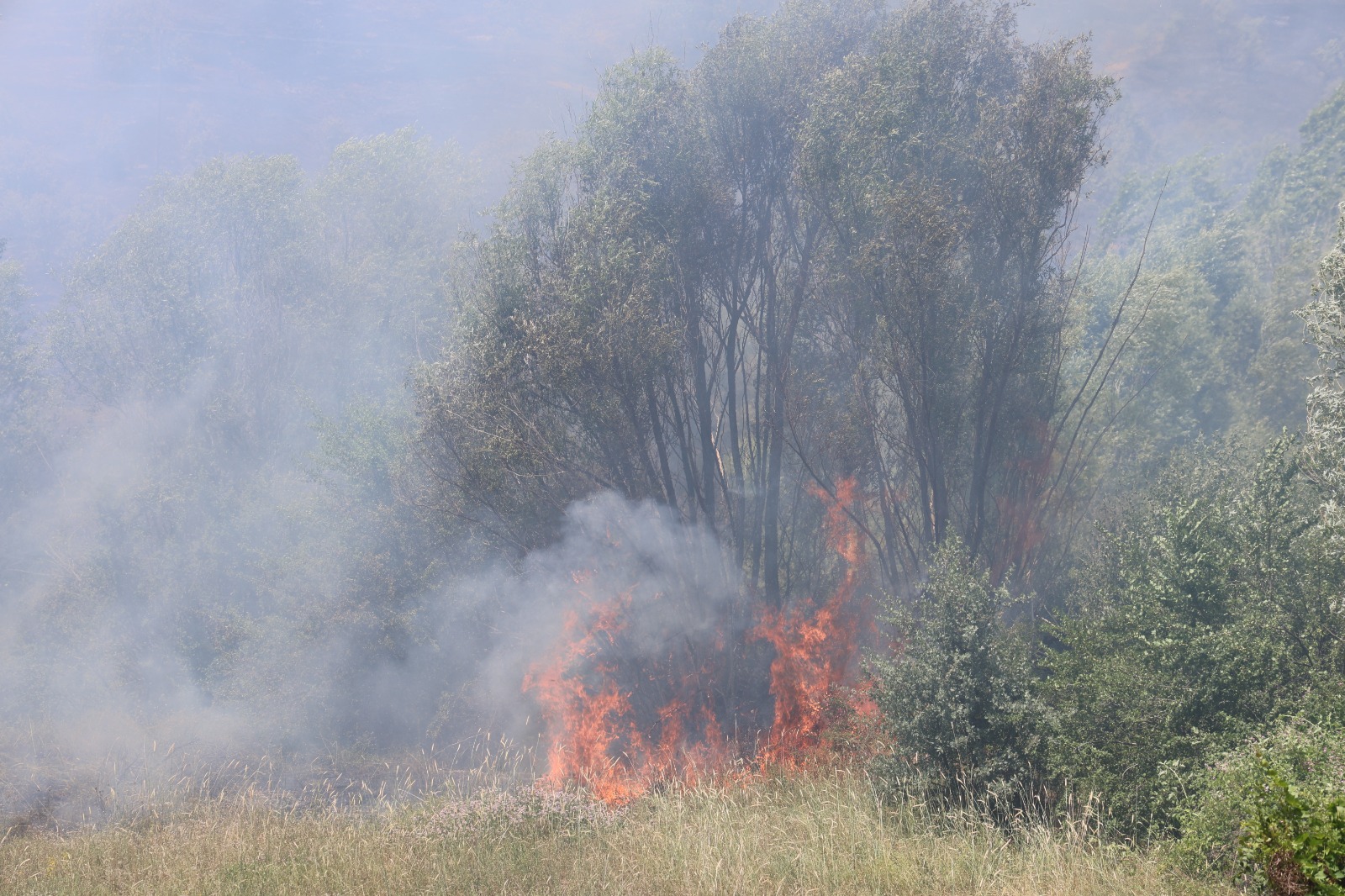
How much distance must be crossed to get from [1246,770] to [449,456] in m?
17.1

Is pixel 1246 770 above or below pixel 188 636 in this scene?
below

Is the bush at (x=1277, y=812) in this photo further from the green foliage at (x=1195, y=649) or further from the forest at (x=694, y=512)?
the green foliage at (x=1195, y=649)

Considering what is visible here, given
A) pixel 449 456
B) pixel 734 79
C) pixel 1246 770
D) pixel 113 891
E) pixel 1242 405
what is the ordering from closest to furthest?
pixel 1246 770, pixel 113 891, pixel 734 79, pixel 449 456, pixel 1242 405

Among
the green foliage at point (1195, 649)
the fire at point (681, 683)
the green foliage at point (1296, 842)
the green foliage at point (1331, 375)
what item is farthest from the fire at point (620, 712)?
the green foliage at point (1296, 842)

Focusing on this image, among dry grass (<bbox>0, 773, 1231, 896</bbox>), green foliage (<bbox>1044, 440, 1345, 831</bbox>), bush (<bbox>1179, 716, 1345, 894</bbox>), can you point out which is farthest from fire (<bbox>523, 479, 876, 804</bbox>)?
bush (<bbox>1179, 716, 1345, 894</bbox>)

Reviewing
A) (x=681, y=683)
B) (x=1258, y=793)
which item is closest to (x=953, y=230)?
(x=681, y=683)

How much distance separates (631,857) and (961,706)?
4.58m

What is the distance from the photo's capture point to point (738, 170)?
65.8 feet

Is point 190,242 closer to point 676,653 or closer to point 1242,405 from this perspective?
point 676,653

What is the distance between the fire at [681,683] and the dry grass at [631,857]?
→ 27.7 ft

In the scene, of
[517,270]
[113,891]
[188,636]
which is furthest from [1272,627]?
[188,636]

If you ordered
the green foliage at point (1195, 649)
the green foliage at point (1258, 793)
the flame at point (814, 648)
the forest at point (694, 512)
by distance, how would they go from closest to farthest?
the green foliage at point (1258, 793) < the green foliage at point (1195, 649) < the forest at point (694, 512) < the flame at point (814, 648)

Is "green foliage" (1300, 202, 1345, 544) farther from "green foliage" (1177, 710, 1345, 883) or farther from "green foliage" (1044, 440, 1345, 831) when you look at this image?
"green foliage" (1177, 710, 1345, 883)

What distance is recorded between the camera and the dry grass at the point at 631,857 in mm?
7645
